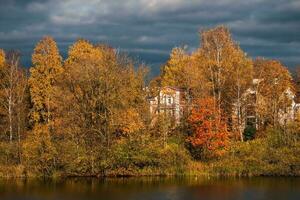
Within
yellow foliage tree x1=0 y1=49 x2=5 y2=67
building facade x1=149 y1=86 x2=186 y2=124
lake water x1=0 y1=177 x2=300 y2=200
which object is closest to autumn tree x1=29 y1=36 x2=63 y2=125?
yellow foliage tree x1=0 y1=49 x2=5 y2=67

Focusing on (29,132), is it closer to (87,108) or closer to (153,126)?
(87,108)

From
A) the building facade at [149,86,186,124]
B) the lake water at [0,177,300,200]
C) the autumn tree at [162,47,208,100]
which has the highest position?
the autumn tree at [162,47,208,100]

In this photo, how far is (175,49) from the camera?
77625mm

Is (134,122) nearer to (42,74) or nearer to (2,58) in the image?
(42,74)

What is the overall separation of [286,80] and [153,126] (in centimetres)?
2026

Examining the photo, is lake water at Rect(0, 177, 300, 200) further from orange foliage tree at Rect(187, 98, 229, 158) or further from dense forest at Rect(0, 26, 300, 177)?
orange foliage tree at Rect(187, 98, 229, 158)

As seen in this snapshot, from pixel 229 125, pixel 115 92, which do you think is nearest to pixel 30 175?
pixel 115 92

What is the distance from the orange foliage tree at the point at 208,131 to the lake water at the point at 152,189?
424 cm

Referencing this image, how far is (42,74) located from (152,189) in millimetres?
25917

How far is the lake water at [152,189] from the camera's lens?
4344 centimetres

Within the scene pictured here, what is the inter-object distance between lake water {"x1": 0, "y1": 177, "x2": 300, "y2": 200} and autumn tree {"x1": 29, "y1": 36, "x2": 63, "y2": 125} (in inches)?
574

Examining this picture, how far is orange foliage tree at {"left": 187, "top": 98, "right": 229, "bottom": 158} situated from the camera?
55.6m

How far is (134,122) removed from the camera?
5700 cm

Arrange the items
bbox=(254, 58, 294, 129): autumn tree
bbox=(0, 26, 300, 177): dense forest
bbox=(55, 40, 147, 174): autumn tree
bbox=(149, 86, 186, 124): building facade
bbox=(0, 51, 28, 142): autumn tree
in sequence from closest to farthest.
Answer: bbox=(0, 26, 300, 177): dense forest → bbox=(55, 40, 147, 174): autumn tree → bbox=(0, 51, 28, 142): autumn tree → bbox=(254, 58, 294, 129): autumn tree → bbox=(149, 86, 186, 124): building facade
